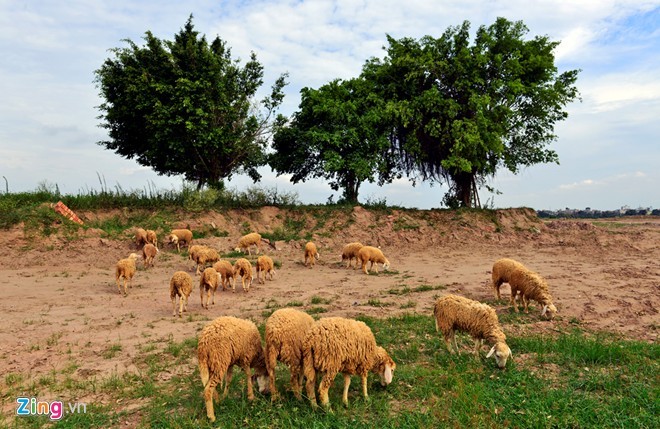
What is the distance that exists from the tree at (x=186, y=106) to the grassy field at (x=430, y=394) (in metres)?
19.3

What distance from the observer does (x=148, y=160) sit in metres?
29.0

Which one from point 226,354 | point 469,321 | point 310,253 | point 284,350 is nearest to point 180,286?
point 226,354

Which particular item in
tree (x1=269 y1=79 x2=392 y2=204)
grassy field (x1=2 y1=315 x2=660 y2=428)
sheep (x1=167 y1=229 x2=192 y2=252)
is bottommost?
grassy field (x1=2 y1=315 x2=660 y2=428)

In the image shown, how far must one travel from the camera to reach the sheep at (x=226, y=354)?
5.37 metres

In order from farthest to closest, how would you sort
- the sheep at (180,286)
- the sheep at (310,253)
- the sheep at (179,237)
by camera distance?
1. the sheep at (179,237)
2. the sheep at (310,253)
3. the sheep at (180,286)

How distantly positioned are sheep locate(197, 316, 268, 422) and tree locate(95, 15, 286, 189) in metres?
20.2

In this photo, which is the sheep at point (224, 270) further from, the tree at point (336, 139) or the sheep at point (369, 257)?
the tree at point (336, 139)

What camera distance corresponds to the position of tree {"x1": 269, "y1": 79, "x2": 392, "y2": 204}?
26.8 m

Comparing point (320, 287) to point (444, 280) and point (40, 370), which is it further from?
point (40, 370)

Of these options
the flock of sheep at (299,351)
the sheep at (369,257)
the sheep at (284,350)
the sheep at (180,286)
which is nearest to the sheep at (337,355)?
the flock of sheep at (299,351)

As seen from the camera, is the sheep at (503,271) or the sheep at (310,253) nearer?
the sheep at (503,271)

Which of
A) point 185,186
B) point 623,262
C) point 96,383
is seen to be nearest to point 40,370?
point 96,383

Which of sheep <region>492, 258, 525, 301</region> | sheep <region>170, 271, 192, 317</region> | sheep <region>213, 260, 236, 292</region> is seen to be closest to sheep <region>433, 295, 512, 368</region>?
sheep <region>492, 258, 525, 301</region>

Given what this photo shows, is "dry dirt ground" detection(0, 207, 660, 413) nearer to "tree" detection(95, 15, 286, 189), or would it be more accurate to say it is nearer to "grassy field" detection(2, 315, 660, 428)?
"grassy field" detection(2, 315, 660, 428)
